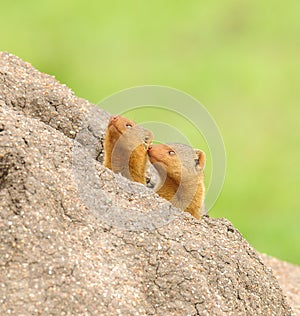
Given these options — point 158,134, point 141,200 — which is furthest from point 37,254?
point 158,134

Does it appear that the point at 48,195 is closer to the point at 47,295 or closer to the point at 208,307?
the point at 47,295

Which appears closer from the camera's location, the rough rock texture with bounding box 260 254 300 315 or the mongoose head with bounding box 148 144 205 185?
the mongoose head with bounding box 148 144 205 185

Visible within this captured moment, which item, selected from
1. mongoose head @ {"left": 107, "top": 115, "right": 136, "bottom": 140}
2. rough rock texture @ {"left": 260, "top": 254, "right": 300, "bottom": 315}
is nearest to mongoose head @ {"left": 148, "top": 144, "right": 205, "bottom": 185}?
mongoose head @ {"left": 107, "top": 115, "right": 136, "bottom": 140}

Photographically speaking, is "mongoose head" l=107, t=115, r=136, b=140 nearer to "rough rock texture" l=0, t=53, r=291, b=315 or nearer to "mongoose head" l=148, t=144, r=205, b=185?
"mongoose head" l=148, t=144, r=205, b=185

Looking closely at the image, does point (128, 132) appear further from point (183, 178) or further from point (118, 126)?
point (183, 178)

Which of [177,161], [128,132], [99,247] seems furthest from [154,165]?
[99,247]

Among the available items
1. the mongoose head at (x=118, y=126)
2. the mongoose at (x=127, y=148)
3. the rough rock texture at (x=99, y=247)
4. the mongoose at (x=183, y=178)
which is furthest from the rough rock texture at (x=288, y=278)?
the mongoose head at (x=118, y=126)

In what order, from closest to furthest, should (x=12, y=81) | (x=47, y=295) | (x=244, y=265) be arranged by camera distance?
1. (x=47, y=295)
2. (x=244, y=265)
3. (x=12, y=81)
